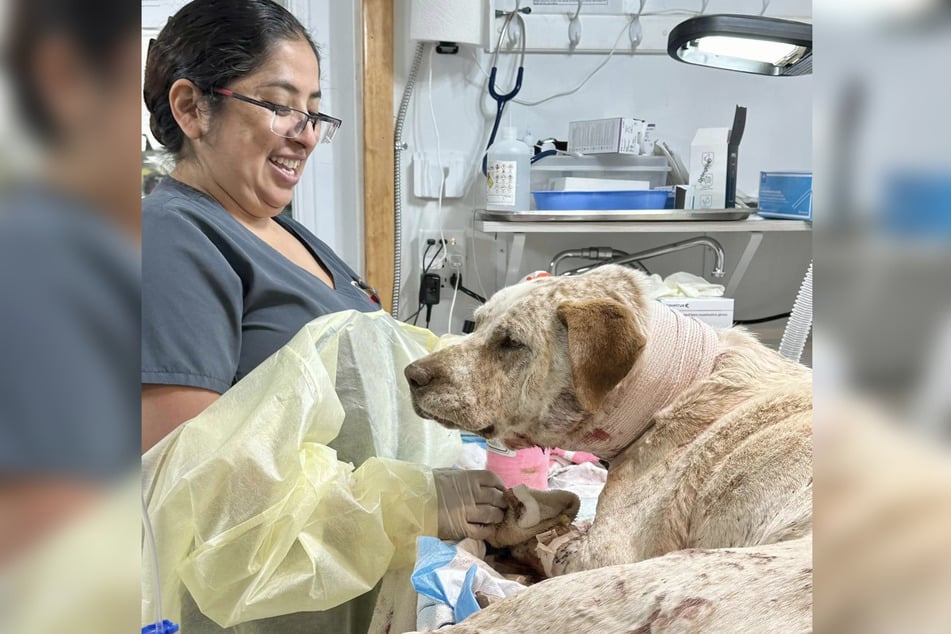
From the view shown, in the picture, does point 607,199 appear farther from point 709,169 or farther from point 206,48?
point 206,48

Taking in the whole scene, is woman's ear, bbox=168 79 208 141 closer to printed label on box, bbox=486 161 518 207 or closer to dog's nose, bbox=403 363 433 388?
dog's nose, bbox=403 363 433 388

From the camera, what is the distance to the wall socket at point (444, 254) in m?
2.61

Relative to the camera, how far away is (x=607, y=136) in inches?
92.4

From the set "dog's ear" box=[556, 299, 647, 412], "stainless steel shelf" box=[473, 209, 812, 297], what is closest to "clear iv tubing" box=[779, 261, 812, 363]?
"dog's ear" box=[556, 299, 647, 412]

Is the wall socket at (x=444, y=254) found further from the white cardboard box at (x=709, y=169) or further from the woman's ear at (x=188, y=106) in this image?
the woman's ear at (x=188, y=106)

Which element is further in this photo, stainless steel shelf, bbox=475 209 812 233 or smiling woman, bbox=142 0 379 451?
stainless steel shelf, bbox=475 209 812 233

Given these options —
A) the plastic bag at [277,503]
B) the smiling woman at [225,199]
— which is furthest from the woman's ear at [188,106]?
the plastic bag at [277,503]

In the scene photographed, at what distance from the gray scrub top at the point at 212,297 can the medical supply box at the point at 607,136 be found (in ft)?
4.76

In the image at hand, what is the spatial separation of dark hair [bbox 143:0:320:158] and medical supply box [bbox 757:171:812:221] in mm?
1683

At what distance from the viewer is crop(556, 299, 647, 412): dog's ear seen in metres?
0.79
